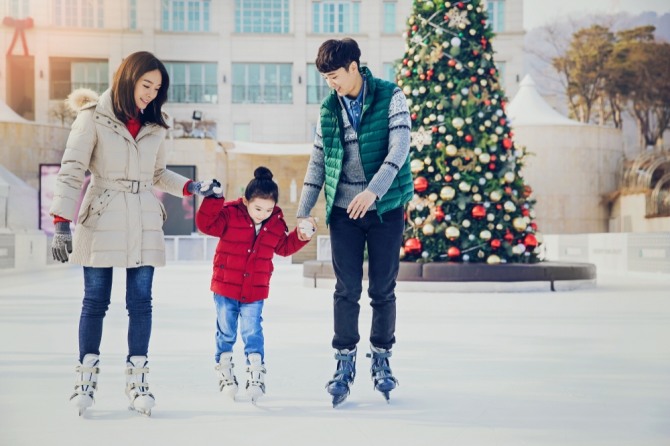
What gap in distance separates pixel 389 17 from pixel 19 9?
1341cm

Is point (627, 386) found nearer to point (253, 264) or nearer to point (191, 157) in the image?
point (253, 264)

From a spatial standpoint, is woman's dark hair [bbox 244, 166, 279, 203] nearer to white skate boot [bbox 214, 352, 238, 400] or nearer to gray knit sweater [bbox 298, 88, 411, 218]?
gray knit sweater [bbox 298, 88, 411, 218]

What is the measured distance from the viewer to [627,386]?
3.39 metres

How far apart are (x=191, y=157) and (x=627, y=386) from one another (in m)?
20.4

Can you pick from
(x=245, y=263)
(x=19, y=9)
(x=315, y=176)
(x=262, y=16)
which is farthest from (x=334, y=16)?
(x=245, y=263)

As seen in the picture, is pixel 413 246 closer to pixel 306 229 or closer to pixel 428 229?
pixel 428 229

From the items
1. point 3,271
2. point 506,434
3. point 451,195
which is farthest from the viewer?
point 3,271

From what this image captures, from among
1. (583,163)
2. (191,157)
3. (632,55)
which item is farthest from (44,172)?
(632,55)

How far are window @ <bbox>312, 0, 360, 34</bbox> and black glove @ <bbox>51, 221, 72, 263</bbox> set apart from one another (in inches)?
1102

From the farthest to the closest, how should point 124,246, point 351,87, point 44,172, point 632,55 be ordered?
1. point 632,55
2. point 44,172
3. point 351,87
4. point 124,246

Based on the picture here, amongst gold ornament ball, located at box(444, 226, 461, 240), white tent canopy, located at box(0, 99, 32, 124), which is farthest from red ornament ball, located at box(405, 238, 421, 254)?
white tent canopy, located at box(0, 99, 32, 124)

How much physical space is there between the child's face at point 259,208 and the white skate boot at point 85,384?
788mm

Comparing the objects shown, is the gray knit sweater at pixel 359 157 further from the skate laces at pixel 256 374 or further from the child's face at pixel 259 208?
the skate laces at pixel 256 374

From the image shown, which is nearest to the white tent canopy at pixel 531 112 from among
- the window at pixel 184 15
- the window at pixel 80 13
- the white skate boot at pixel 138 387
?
the window at pixel 184 15
